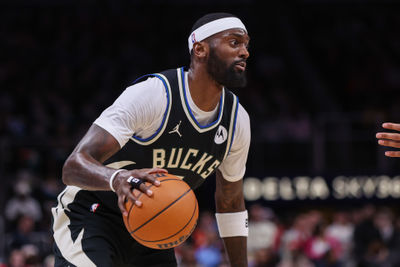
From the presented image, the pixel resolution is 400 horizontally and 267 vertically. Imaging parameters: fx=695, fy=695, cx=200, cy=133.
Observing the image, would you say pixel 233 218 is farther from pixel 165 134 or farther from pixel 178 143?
pixel 165 134

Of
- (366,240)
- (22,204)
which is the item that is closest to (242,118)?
(22,204)

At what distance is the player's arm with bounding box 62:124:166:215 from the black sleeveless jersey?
1.43ft

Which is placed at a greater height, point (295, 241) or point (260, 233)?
point (260, 233)

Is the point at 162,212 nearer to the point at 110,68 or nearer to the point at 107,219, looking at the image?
the point at 107,219

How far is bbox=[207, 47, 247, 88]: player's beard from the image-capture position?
14.0 feet

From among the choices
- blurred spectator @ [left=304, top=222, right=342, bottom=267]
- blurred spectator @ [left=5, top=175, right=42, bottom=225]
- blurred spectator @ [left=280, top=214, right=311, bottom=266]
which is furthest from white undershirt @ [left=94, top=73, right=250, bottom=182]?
blurred spectator @ [left=5, top=175, right=42, bottom=225]

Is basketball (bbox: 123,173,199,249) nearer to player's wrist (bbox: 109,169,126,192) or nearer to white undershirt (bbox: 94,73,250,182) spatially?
player's wrist (bbox: 109,169,126,192)

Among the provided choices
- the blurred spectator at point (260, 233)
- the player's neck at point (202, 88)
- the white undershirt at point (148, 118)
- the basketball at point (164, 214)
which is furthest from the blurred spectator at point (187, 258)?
the basketball at point (164, 214)

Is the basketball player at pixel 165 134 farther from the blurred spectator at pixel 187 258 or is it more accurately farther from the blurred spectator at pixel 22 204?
the blurred spectator at pixel 22 204

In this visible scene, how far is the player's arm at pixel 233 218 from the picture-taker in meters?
4.79

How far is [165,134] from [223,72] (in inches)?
20.6

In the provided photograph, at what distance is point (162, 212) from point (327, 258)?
869cm

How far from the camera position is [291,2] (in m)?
20.1

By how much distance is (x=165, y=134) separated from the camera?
4250 millimetres
